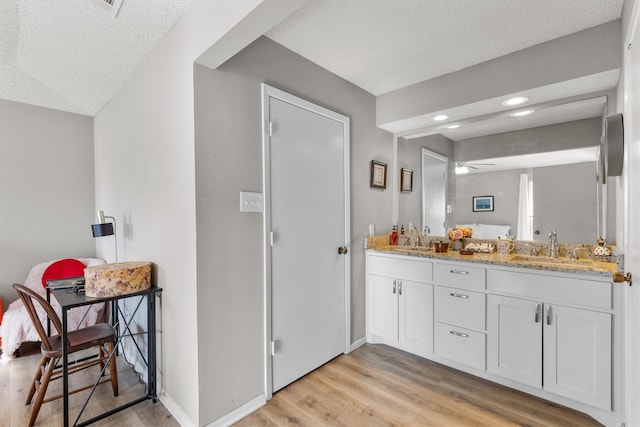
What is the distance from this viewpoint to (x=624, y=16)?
1.65 m

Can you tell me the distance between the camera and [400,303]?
2600 mm

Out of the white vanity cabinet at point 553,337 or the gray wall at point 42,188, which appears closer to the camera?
the white vanity cabinet at point 553,337

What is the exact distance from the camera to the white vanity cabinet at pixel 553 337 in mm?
1726

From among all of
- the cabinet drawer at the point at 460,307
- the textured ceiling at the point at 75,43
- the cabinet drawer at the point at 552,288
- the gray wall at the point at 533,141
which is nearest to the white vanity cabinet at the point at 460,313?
the cabinet drawer at the point at 460,307

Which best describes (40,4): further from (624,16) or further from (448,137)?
(624,16)

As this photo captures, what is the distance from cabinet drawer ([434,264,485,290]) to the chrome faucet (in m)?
0.59

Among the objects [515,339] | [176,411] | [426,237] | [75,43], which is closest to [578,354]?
[515,339]

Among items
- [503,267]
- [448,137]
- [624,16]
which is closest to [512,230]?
[503,267]

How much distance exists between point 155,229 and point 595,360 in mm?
2853

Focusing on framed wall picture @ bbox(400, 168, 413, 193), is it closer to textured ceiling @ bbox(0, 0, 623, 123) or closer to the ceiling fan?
the ceiling fan

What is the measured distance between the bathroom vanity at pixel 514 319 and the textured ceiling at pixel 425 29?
151 centimetres

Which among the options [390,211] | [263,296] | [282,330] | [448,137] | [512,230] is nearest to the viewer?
[263,296]

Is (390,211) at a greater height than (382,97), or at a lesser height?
lesser

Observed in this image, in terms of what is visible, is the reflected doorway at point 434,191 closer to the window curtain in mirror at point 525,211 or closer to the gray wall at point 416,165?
the gray wall at point 416,165
